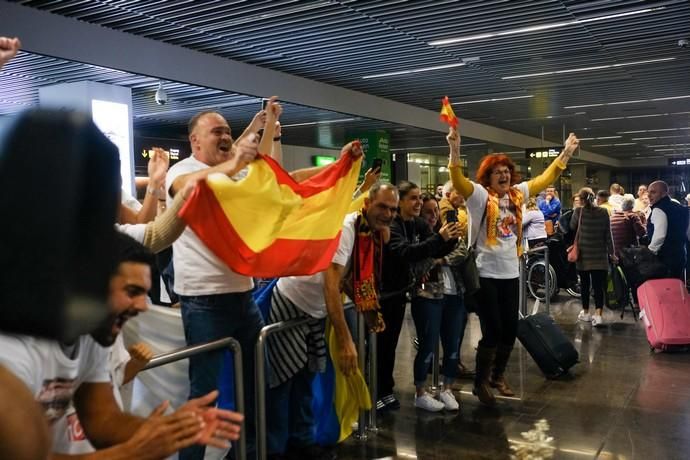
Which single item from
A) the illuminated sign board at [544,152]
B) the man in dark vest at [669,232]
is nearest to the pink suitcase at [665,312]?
the man in dark vest at [669,232]

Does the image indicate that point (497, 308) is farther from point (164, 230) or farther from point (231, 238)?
point (164, 230)

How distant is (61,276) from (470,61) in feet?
26.4

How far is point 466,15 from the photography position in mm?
6168

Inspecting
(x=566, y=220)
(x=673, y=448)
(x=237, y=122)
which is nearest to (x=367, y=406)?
(x=673, y=448)

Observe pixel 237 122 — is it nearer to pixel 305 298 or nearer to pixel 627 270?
pixel 627 270

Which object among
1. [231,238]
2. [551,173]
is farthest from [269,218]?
[551,173]

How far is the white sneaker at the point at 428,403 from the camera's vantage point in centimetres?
440

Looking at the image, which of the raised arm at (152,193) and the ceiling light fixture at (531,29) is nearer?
the raised arm at (152,193)

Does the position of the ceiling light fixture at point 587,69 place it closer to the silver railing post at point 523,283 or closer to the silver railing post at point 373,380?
the silver railing post at point 523,283

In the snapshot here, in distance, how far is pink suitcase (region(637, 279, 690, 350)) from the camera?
241 inches

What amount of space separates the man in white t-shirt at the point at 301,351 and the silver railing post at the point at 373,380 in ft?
1.66

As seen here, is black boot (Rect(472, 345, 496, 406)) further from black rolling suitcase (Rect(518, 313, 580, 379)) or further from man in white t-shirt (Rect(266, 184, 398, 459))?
Answer: man in white t-shirt (Rect(266, 184, 398, 459))

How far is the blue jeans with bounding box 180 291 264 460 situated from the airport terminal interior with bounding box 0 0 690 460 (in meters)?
0.02

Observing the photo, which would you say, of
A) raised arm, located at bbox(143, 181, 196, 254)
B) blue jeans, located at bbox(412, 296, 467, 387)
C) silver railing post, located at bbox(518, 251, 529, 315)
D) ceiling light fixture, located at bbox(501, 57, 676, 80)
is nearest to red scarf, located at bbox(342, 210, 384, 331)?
blue jeans, located at bbox(412, 296, 467, 387)
